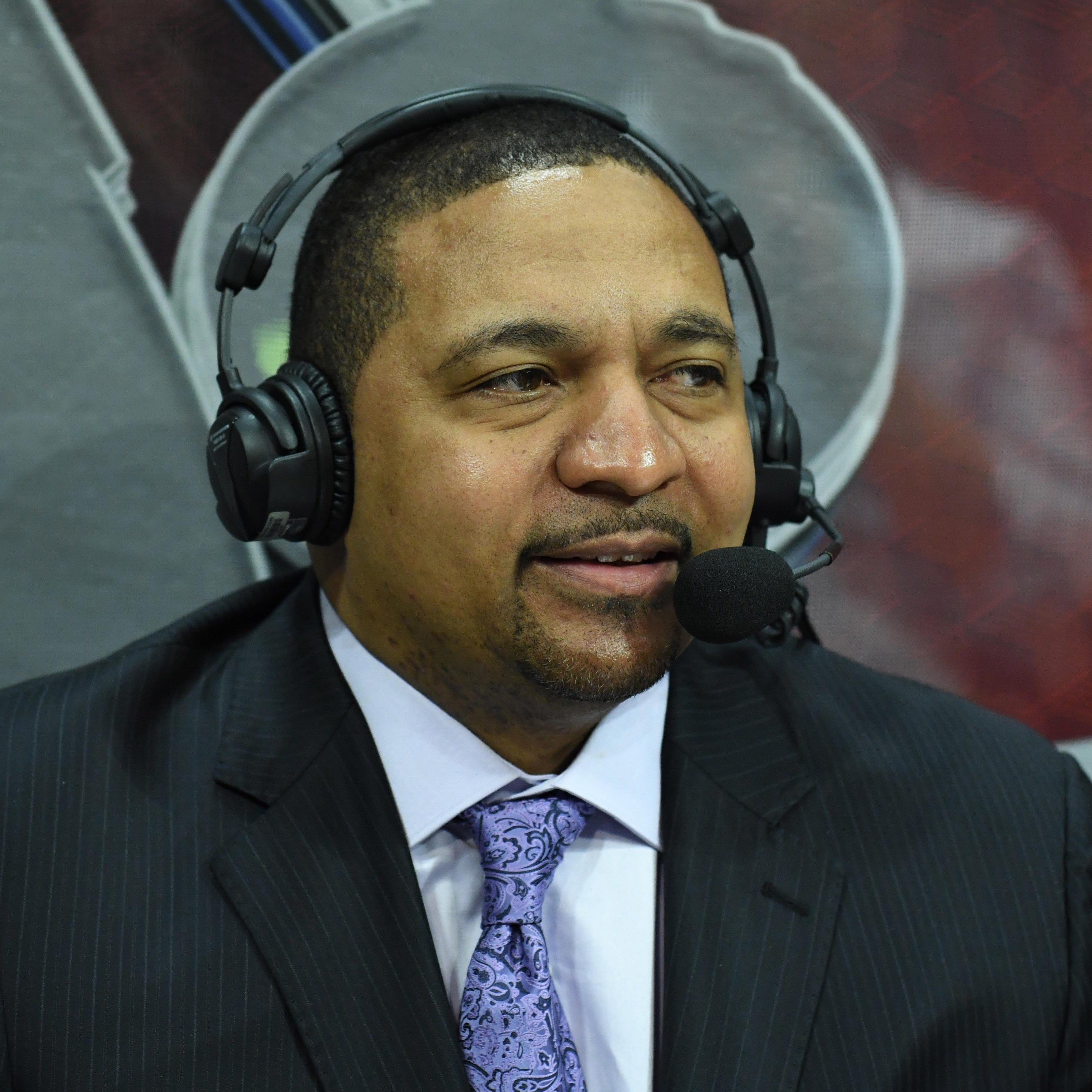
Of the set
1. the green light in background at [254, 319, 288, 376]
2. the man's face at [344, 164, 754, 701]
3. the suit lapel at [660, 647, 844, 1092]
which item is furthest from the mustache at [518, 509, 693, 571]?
the green light in background at [254, 319, 288, 376]

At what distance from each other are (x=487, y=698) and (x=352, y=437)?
12.8 inches

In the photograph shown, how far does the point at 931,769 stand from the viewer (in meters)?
1.48

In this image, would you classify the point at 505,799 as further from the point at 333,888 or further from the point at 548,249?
the point at 548,249

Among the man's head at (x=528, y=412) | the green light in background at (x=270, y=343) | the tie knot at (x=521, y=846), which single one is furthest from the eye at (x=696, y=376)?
the green light in background at (x=270, y=343)

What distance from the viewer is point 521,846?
1.27m

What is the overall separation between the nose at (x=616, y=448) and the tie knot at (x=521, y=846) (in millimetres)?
374

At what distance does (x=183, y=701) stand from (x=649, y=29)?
45.5 inches

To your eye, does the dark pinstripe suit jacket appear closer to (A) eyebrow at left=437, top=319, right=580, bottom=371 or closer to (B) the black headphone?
(B) the black headphone

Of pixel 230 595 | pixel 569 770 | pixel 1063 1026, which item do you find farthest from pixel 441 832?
pixel 1063 1026

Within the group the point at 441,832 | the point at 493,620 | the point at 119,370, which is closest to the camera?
the point at 493,620

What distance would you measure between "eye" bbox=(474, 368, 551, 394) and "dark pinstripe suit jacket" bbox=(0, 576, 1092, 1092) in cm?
40

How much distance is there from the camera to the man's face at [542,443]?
3.92ft

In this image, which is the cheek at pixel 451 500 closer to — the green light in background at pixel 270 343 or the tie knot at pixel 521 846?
the tie knot at pixel 521 846

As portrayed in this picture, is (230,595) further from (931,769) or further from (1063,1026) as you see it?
(1063,1026)
